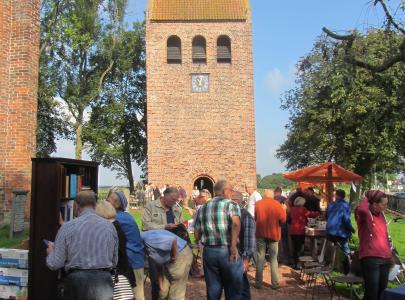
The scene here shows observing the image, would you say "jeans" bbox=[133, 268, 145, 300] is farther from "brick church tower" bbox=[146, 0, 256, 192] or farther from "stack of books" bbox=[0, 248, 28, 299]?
"brick church tower" bbox=[146, 0, 256, 192]

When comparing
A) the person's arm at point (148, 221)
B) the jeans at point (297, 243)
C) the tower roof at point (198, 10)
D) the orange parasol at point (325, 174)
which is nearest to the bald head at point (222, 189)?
the person's arm at point (148, 221)

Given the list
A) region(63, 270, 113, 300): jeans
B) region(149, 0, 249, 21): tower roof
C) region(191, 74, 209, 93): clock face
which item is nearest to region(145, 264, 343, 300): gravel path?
region(63, 270, 113, 300): jeans

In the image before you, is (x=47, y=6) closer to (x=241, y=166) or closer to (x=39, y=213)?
(x=241, y=166)

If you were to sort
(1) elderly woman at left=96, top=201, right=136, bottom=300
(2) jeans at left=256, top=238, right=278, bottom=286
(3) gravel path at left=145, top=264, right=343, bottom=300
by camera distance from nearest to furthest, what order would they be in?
(1) elderly woman at left=96, top=201, right=136, bottom=300 < (3) gravel path at left=145, top=264, right=343, bottom=300 < (2) jeans at left=256, top=238, right=278, bottom=286

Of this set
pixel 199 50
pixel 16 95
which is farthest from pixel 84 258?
pixel 199 50

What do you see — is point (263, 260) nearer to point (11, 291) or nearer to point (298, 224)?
point (298, 224)

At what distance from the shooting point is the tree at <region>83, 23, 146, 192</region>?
38375 mm

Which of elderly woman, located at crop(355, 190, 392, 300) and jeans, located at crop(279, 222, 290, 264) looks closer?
elderly woman, located at crop(355, 190, 392, 300)

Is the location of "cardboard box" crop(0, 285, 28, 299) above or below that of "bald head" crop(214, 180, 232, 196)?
below

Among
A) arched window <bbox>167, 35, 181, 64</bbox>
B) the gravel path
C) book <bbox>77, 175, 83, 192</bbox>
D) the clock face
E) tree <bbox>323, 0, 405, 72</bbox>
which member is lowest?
the gravel path

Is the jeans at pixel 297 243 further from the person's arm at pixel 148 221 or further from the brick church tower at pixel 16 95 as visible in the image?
the brick church tower at pixel 16 95

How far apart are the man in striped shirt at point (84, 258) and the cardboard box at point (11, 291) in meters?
2.22

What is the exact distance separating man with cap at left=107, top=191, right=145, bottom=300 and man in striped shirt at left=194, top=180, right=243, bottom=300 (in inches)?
28.3

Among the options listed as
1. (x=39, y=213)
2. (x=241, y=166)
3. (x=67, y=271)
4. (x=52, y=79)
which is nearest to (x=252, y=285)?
(x=39, y=213)
